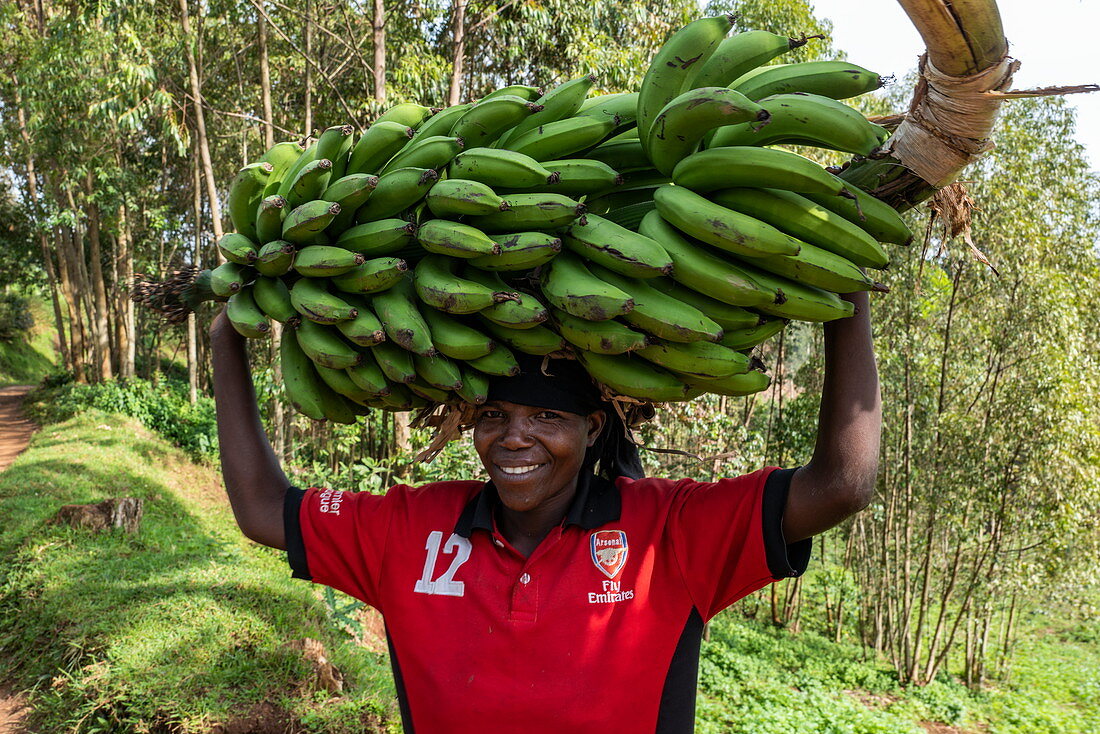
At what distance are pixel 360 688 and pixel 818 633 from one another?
10746 millimetres

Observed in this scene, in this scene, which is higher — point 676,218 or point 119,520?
point 676,218

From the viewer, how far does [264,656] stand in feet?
17.2

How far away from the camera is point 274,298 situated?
1.65 meters

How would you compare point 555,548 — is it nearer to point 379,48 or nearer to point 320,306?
point 320,306

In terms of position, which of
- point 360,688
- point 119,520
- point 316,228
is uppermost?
point 316,228

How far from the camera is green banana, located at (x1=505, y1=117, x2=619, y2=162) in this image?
1.56 metres

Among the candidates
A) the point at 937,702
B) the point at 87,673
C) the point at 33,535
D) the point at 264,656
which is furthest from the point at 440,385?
the point at 937,702

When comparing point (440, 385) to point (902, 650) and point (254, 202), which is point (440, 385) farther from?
point (902, 650)

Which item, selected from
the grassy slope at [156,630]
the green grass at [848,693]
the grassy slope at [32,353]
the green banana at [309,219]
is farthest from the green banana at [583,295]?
the grassy slope at [32,353]

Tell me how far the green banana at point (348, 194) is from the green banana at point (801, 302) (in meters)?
0.79

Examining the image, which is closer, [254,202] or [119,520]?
[254,202]

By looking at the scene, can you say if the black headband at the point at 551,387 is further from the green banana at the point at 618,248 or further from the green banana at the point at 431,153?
the green banana at the point at 431,153

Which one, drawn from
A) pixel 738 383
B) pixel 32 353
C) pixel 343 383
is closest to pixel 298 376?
pixel 343 383

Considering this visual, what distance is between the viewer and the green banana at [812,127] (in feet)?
4.51
